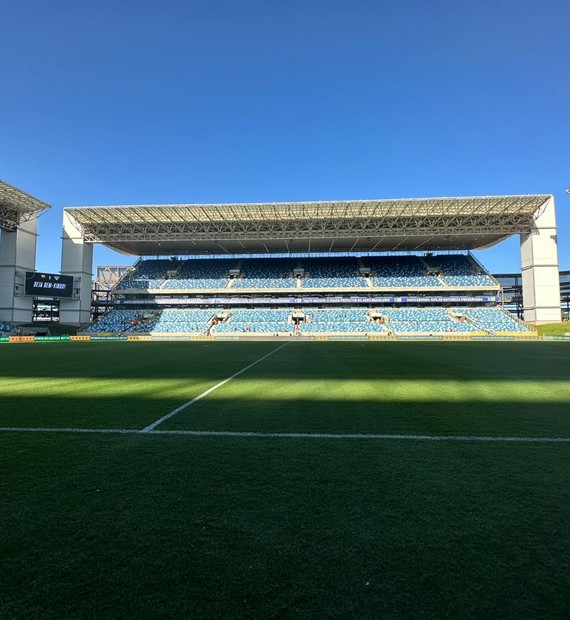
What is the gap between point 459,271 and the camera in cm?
5531

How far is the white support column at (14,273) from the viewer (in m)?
44.5

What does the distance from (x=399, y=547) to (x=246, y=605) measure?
1076 mm

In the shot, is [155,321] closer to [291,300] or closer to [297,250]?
[291,300]

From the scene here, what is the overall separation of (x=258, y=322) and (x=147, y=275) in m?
22.1

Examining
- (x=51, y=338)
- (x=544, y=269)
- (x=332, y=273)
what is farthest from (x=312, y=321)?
(x=51, y=338)

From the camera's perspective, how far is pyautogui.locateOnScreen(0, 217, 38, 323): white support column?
44531 millimetres

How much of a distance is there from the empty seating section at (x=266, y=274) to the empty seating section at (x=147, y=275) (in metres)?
12.1

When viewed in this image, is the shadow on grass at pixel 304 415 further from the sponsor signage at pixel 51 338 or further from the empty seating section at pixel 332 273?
the empty seating section at pixel 332 273

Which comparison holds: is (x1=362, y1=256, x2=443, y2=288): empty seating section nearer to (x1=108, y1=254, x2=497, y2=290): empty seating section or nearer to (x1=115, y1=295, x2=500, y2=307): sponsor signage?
(x1=108, y1=254, x2=497, y2=290): empty seating section

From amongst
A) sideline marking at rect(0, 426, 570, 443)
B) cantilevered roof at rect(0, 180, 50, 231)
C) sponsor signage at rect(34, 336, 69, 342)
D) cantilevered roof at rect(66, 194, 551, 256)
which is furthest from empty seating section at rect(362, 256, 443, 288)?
sideline marking at rect(0, 426, 570, 443)

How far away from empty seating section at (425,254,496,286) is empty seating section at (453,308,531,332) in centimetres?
458

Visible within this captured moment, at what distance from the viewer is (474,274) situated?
179 ft

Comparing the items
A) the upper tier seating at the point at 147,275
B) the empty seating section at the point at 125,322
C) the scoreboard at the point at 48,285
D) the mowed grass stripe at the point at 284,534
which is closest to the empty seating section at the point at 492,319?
the empty seating section at the point at 125,322

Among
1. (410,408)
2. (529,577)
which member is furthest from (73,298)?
(529,577)
